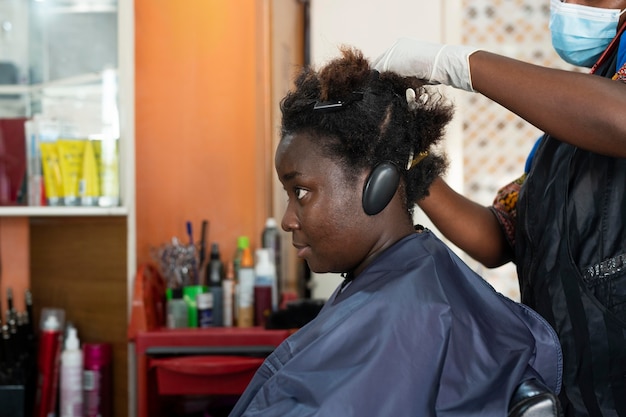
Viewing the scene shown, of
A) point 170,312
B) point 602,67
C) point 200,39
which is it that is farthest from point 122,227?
point 602,67

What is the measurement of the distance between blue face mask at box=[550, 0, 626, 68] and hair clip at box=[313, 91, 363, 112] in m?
0.51

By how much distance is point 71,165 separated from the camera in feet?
8.48

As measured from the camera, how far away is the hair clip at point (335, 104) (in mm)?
1387

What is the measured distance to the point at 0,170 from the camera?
8.56 feet

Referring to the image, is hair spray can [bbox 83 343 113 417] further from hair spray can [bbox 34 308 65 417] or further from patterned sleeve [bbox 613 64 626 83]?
patterned sleeve [bbox 613 64 626 83]

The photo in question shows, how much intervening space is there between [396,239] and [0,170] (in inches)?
65.7

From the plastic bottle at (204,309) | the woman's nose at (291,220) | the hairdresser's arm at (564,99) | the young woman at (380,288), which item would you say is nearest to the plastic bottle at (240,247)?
the plastic bottle at (204,309)

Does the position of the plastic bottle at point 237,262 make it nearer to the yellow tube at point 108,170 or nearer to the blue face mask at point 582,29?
the yellow tube at point 108,170

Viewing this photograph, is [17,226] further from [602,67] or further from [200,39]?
[602,67]

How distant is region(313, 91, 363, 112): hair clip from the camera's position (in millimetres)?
1387

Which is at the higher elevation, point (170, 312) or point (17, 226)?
point (17, 226)

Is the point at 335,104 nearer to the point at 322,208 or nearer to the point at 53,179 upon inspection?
the point at 322,208

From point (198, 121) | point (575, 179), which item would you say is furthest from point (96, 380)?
point (575, 179)

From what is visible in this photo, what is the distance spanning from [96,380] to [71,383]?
0.08m
